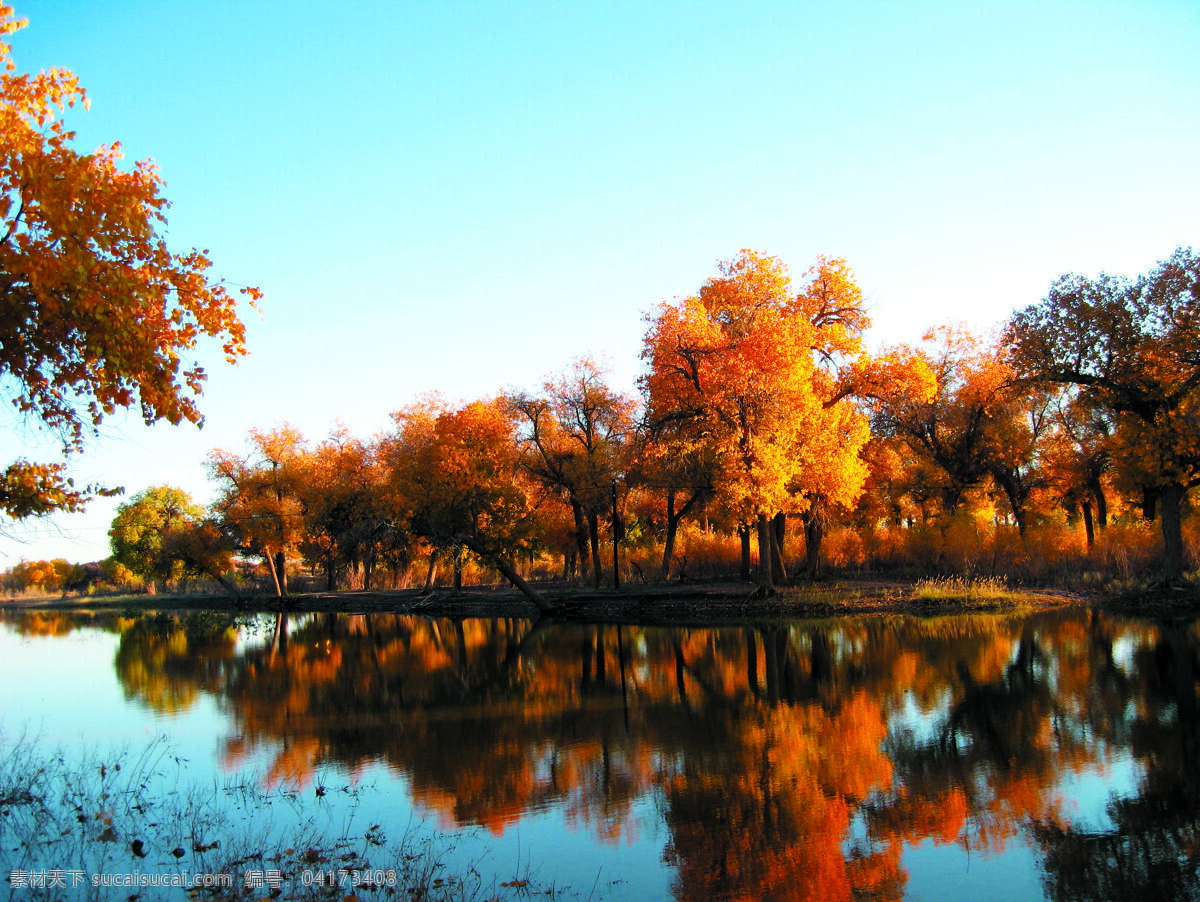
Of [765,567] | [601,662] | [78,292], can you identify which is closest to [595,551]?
[765,567]

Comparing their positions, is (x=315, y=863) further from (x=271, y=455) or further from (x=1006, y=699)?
(x=271, y=455)

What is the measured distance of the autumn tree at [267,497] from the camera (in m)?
50.5

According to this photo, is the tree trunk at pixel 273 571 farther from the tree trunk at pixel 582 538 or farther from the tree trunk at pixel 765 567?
the tree trunk at pixel 765 567

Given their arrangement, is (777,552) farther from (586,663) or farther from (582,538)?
(586,663)

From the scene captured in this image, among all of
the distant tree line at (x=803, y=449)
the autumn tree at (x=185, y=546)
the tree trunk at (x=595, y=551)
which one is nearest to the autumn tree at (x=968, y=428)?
the distant tree line at (x=803, y=449)

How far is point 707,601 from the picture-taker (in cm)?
3197

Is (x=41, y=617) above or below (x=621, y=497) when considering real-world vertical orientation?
below

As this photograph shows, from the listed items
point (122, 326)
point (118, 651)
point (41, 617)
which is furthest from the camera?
point (41, 617)

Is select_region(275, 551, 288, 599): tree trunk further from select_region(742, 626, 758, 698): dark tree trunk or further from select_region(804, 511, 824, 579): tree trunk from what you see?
select_region(742, 626, 758, 698): dark tree trunk

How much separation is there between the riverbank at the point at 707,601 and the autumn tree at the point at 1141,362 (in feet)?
17.9

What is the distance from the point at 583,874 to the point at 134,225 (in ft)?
26.4

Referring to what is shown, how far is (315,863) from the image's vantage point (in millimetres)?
7508

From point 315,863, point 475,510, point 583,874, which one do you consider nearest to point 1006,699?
point 583,874

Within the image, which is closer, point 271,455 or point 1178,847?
point 1178,847
